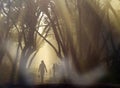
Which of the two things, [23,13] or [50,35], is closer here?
[23,13]

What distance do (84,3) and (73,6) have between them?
34.2 inches

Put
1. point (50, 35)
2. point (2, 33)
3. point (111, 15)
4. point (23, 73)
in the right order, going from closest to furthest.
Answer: point (111, 15) → point (2, 33) → point (23, 73) → point (50, 35)

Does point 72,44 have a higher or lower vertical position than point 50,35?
lower

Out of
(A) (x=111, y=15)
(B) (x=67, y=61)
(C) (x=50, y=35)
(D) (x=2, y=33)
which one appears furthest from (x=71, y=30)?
(C) (x=50, y=35)

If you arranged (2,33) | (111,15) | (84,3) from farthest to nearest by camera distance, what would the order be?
(2,33) < (111,15) < (84,3)

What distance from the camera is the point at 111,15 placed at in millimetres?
31016

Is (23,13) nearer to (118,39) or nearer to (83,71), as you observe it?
(83,71)

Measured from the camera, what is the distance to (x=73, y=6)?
2758cm

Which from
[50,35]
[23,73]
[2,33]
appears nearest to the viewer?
[2,33]

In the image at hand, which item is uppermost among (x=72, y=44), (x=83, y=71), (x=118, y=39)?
(x=118, y=39)

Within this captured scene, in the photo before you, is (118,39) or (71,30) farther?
(118,39)

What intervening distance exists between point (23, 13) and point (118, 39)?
10.7 metres

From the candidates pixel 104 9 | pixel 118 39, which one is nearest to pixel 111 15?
pixel 104 9

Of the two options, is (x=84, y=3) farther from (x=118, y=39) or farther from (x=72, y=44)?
(x=118, y=39)
